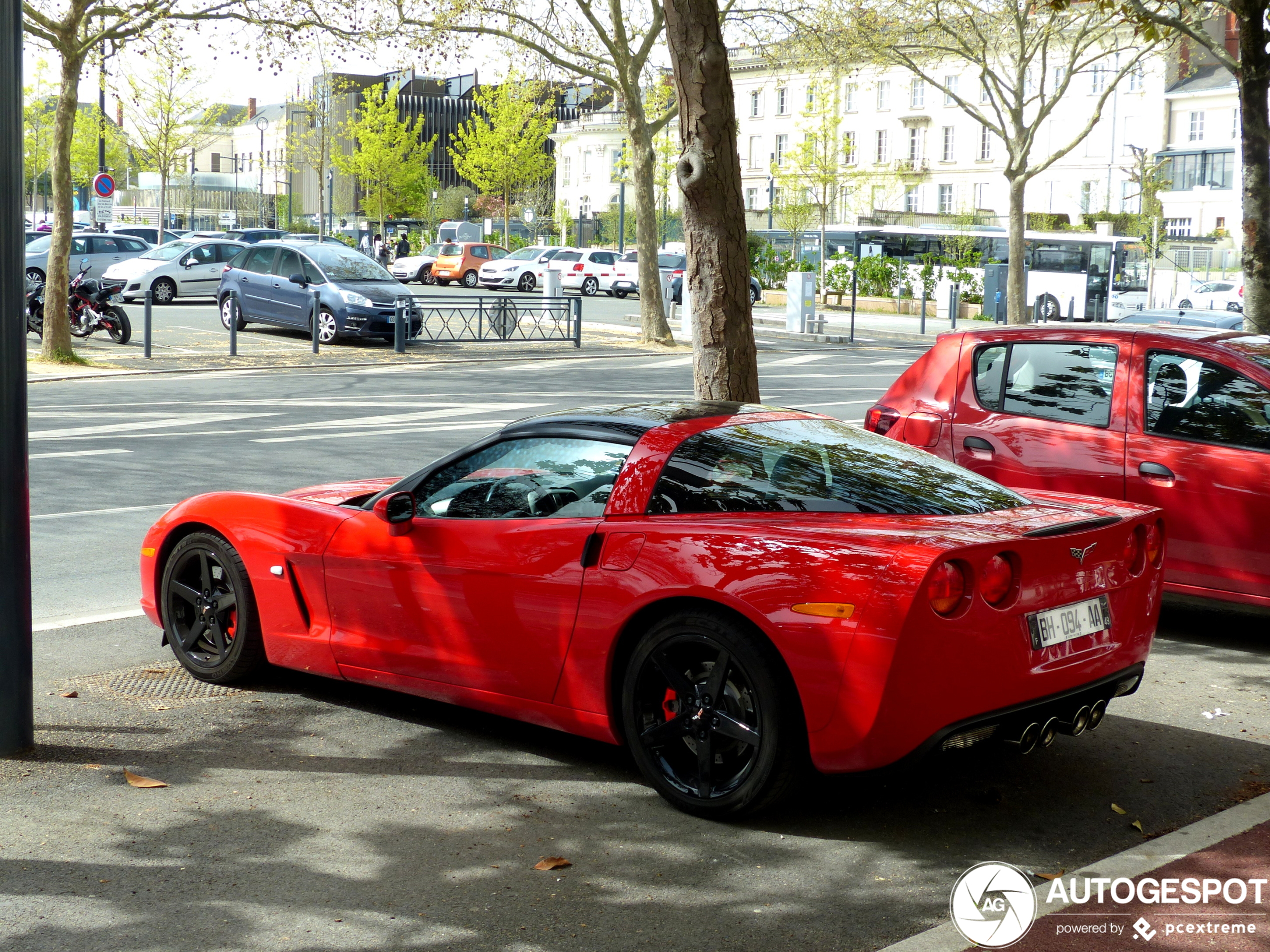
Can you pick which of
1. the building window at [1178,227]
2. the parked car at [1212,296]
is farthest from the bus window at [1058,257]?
the building window at [1178,227]

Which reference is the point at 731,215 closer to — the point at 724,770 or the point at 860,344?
the point at 724,770

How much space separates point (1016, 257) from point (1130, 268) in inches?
470

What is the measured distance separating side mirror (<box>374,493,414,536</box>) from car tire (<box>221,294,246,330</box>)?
69.9ft

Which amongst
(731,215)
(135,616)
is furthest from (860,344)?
(135,616)

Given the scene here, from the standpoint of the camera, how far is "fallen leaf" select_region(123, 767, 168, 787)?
4.60 meters

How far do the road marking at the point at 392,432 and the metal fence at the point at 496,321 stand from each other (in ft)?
36.0

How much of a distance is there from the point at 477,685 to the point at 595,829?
812 mm

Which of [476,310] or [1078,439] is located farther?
[476,310]

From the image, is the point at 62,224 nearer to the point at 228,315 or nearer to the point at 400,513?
the point at 228,315

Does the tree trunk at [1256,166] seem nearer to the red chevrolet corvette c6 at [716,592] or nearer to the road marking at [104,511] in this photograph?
the red chevrolet corvette c6 at [716,592]

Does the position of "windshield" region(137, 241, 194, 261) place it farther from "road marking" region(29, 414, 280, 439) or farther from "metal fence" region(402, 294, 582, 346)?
"road marking" region(29, 414, 280, 439)

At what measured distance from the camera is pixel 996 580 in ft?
13.4

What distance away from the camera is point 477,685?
491cm

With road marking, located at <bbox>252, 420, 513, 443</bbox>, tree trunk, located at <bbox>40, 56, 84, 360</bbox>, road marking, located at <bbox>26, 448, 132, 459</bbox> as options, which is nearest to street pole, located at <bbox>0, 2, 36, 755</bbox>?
road marking, located at <bbox>26, 448, 132, 459</bbox>
